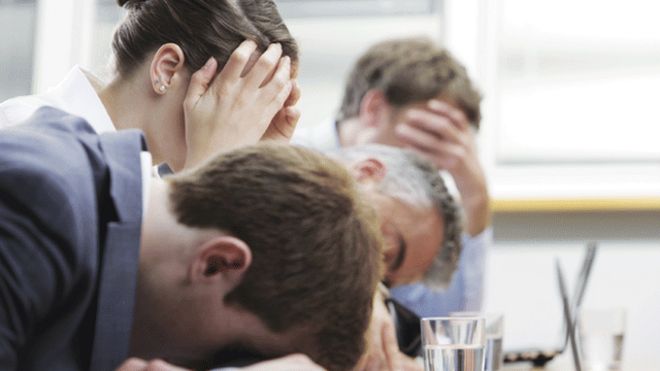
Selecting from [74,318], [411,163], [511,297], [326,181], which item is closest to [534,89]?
[511,297]

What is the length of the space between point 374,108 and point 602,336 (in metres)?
0.74

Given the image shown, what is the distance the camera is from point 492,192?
255 cm

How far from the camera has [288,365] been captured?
774 millimetres

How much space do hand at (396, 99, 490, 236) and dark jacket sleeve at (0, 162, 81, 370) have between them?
4.64ft

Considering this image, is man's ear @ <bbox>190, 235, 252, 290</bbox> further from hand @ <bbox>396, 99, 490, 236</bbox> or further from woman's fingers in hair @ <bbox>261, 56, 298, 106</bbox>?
hand @ <bbox>396, 99, 490, 236</bbox>

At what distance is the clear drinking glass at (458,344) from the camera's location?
0.98 m

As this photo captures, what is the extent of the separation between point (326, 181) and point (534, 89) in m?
1.87

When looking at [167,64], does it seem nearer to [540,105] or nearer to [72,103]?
[72,103]

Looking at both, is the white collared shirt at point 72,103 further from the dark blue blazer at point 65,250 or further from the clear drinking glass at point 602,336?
the clear drinking glass at point 602,336

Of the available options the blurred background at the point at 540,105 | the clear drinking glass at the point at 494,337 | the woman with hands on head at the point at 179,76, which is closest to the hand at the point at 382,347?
the clear drinking glass at the point at 494,337

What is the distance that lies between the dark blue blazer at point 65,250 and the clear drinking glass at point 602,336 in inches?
40.0

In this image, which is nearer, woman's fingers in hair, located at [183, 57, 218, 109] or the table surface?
woman's fingers in hair, located at [183, 57, 218, 109]

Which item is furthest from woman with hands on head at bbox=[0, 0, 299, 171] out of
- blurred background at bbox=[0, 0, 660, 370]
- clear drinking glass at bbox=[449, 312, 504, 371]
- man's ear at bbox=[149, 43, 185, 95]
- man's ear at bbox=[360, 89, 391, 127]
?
blurred background at bbox=[0, 0, 660, 370]

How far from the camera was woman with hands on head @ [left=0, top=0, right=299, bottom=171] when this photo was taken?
4.26ft
